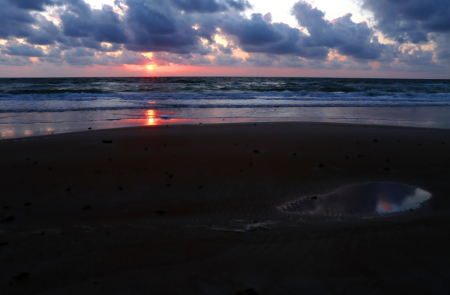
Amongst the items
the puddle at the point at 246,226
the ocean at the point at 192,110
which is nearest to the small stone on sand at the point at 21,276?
the puddle at the point at 246,226

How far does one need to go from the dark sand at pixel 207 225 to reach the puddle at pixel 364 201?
0.21 m

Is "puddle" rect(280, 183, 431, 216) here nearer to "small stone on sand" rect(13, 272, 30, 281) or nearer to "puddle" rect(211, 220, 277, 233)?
"puddle" rect(211, 220, 277, 233)

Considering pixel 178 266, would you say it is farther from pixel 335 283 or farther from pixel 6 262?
pixel 6 262

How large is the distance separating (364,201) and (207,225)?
296cm

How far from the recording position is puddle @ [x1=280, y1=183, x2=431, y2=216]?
4281 millimetres

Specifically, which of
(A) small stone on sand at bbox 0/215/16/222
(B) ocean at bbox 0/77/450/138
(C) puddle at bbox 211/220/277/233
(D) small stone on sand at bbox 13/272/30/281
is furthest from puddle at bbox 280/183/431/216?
(B) ocean at bbox 0/77/450/138

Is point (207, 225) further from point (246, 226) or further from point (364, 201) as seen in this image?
point (364, 201)

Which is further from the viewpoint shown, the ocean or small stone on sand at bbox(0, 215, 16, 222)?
the ocean

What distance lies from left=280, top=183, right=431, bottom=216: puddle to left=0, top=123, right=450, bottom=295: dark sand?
213mm

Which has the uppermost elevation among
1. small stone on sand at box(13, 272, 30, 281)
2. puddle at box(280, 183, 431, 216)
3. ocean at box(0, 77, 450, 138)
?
ocean at box(0, 77, 450, 138)

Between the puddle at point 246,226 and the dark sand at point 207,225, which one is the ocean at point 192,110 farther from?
the puddle at point 246,226

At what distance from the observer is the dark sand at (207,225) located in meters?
2.76

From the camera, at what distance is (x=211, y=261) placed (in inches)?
120

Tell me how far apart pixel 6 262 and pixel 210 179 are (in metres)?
3.50
